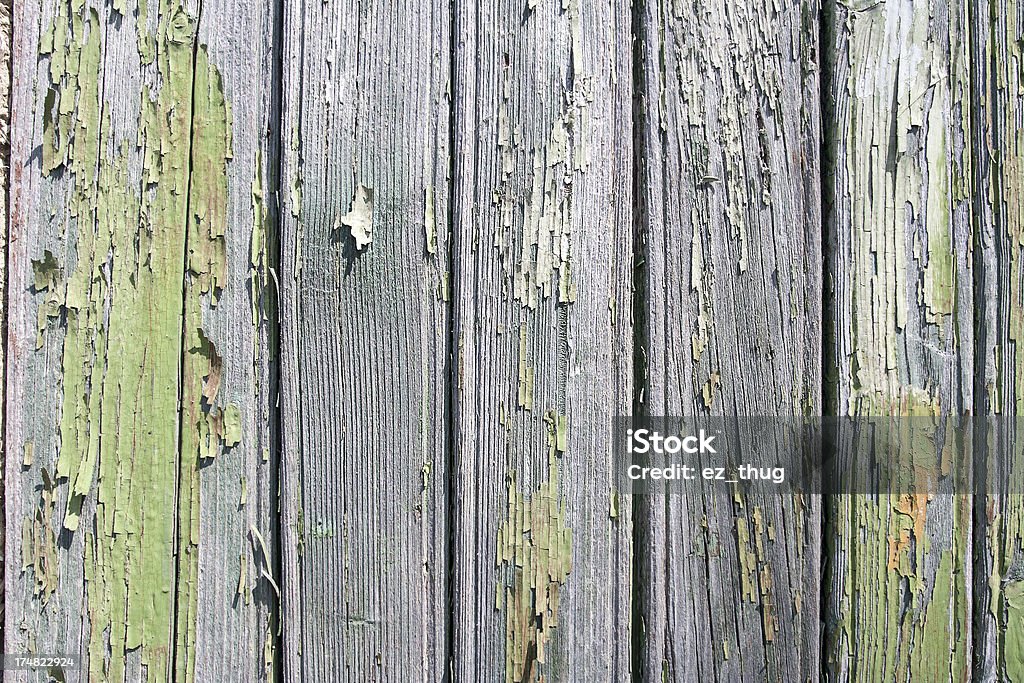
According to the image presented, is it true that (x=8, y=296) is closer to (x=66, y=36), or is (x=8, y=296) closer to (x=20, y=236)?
(x=20, y=236)

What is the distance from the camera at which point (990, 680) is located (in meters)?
0.99

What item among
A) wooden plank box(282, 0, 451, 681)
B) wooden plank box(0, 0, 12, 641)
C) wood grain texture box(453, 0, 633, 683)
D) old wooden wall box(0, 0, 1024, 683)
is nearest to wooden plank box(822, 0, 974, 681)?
old wooden wall box(0, 0, 1024, 683)

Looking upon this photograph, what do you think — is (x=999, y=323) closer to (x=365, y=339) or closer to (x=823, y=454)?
(x=823, y=454)

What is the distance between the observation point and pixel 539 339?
98 cm

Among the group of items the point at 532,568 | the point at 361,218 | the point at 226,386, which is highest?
the point at 361,218

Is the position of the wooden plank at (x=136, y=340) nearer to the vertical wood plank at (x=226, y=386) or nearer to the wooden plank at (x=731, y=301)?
the vertical wood plank at (x=226, y=386)

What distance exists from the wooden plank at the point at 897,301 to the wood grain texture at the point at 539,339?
0.30 m

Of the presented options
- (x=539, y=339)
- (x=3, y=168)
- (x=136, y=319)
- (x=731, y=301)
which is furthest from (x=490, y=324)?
(x=3, y=168)

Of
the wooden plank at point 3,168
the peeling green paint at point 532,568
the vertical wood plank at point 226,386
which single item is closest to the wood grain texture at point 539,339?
the peeling green paint at point 532,568

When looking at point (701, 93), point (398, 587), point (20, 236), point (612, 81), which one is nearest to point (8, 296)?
point (20, 236)

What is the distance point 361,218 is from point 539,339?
0.30m

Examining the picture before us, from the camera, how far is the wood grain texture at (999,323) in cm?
98

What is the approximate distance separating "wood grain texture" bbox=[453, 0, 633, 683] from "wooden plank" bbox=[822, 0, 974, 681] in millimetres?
297

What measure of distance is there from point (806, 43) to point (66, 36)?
3.37 feet
